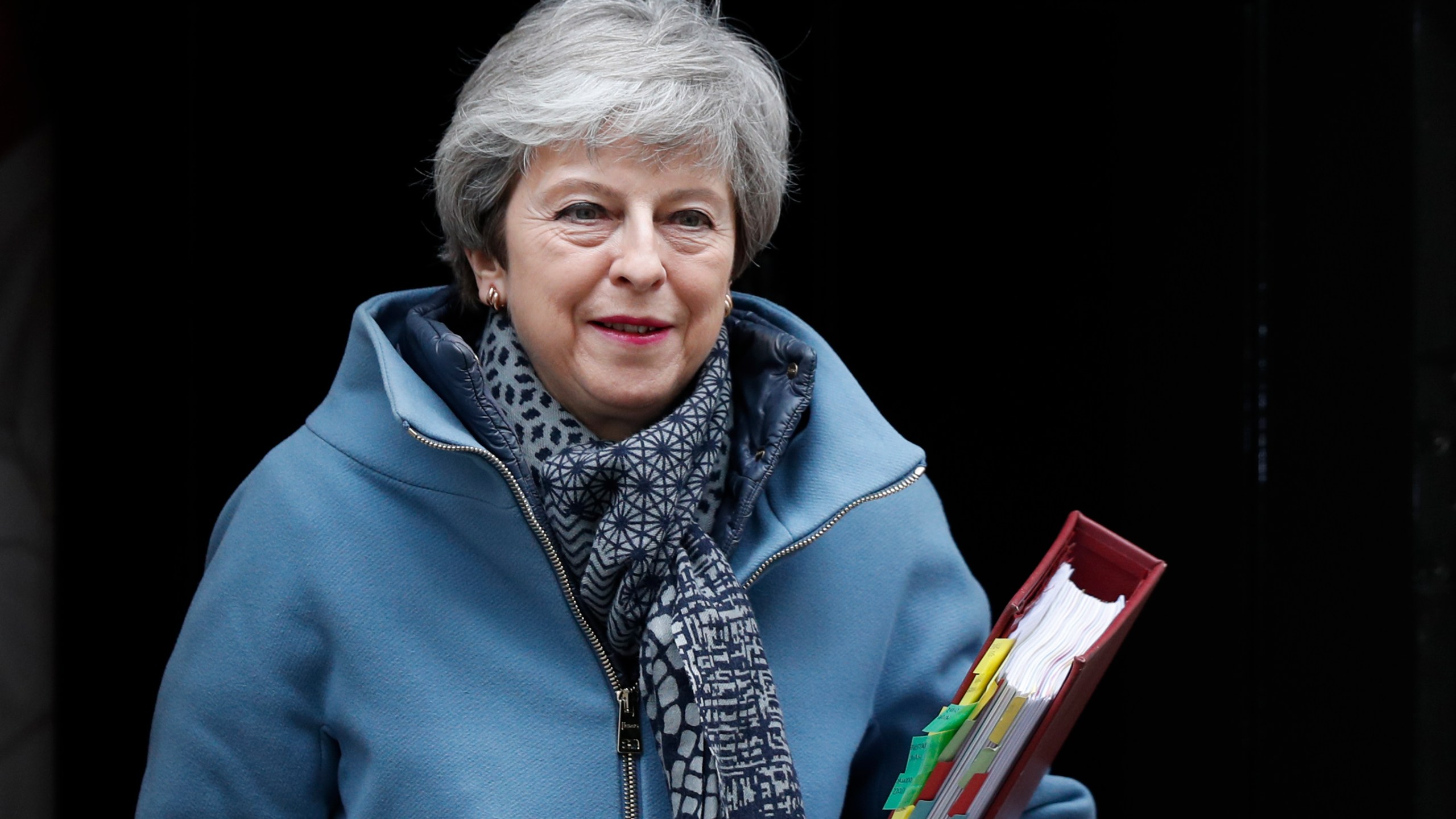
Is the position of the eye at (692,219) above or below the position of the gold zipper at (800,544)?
above

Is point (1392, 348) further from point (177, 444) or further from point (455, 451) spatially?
point (177, 444)

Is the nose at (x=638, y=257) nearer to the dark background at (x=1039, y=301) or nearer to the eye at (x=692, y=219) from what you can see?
the eye at (x=692, y=219)

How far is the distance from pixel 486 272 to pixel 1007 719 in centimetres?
91

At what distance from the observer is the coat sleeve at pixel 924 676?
1.99 m

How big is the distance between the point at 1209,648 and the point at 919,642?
1.30 meters

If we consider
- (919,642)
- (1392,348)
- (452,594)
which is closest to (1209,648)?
(1392,348)

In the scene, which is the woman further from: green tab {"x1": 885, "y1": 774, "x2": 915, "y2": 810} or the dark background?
the dark background

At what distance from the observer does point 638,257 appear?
1.76m

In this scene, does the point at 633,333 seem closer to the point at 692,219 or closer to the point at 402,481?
the point at 692,219

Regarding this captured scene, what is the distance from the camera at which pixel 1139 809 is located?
3164 mm

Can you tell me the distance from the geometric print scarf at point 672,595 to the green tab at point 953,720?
284 millimetres

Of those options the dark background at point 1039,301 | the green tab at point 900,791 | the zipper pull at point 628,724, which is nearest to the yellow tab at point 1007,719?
the green tab at point 900,791

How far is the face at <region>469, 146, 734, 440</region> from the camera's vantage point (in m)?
1.77

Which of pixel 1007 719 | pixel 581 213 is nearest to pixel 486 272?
pixel 581 213
